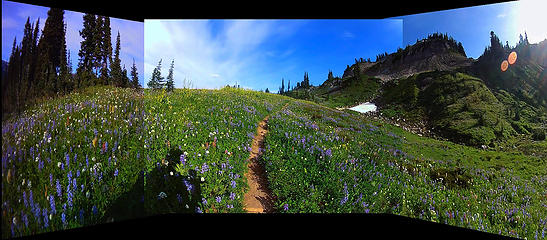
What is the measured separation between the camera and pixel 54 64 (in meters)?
5.68

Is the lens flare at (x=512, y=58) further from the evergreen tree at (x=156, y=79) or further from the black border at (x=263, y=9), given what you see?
the evergreen tree at (x=156, y=79)

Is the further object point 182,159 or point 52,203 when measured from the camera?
point 182,159

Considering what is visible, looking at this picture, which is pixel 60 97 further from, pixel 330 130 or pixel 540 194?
pixel 540 194

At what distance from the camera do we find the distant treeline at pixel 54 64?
479cm

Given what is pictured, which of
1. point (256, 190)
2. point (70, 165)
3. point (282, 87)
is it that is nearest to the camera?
point (70, 165)

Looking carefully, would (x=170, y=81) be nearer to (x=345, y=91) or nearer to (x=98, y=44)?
(x=98, y=44)

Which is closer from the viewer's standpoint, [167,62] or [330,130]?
[167,62]

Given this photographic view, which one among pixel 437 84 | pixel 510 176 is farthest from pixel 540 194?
pixel 437 84

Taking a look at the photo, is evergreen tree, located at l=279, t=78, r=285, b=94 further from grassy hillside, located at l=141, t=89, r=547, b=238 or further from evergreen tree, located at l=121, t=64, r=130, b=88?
evergreen tree, located at l=121, t=64, r=130, b=88

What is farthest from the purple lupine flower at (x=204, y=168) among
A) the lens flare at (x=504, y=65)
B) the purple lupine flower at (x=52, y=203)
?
the lens flare at (x=504, y=65)

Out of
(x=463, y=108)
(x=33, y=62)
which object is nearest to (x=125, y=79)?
(x=33, y=62)

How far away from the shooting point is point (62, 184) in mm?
4727

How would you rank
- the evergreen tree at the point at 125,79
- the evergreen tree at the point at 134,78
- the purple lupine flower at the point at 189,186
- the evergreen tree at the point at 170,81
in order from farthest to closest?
the evergreen tree at the point at 170,81
the evergreen tree at the point at 134,78
the evergreen tree at the point at 125,79
the purple lupine flower at the point at 189,186

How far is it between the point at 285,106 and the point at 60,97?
6790mm
